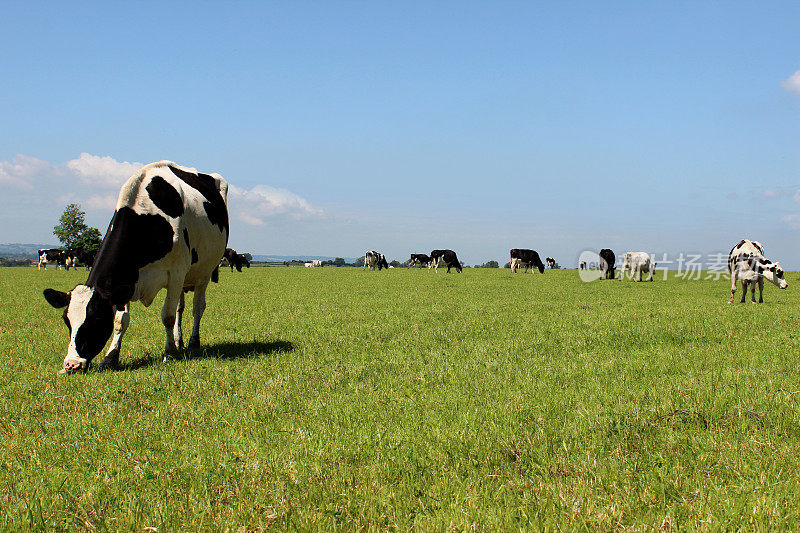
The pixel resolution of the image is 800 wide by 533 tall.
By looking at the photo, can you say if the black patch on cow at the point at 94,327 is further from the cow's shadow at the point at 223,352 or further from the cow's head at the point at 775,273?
the cow's head at the point at 775,273

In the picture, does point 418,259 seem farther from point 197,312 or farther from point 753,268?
point 197,312

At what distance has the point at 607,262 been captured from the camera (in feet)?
134

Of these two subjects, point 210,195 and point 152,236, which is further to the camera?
point 210,195

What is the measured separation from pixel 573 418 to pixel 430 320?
7779 mm

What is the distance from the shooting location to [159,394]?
6.04 metres

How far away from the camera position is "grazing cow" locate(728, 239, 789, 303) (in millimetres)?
18141

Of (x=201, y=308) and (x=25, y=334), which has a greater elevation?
(x=201, y=308)

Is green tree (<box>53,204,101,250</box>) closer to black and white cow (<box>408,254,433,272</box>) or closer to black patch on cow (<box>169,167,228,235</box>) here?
black and white cow (<box>408,254,433,272</box>)

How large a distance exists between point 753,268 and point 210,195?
1853cm

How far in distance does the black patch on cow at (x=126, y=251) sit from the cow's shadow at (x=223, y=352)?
101cm

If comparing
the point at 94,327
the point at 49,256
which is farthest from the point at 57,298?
the point at 49,256

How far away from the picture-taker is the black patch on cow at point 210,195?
9547 mm

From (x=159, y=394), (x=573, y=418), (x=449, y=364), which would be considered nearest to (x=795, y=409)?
(x=573, y=418)

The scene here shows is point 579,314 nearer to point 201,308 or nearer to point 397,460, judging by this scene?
point 201,308
